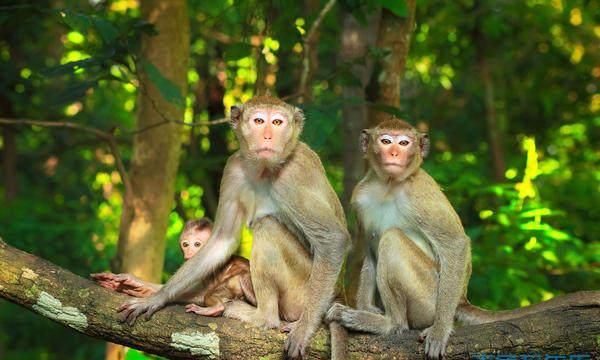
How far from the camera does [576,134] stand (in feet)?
33.3

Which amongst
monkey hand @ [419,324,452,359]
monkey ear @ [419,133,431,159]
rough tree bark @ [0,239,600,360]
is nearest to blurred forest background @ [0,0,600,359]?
monkey ear @ [419,133,431,159]

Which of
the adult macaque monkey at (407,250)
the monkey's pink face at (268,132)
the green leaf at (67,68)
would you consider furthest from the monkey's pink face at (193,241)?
the green leaf at (67,68)

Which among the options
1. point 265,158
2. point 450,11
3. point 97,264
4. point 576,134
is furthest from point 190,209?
point 265,158

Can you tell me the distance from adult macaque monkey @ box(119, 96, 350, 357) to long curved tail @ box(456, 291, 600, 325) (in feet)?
3.57

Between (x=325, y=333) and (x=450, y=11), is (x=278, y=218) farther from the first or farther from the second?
(x=450, y=11)

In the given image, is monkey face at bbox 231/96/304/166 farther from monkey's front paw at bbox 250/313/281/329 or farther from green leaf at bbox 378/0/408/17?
green leaf at bbox 378/0/408/17

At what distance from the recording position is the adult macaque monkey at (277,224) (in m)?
5.52

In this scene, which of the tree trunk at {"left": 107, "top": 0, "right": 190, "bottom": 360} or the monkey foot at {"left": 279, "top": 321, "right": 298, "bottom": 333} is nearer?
the monkey foot at {"left": 279, "top": 321, "right": 298, "bottom": 333}

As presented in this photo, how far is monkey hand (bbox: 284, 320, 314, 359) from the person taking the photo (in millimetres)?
5004

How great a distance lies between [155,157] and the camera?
7438mm

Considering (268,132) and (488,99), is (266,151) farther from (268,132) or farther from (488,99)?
(488,99)

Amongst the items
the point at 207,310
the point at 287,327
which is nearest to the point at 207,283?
the point at 207,310

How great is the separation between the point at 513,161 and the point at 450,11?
327 centimetres

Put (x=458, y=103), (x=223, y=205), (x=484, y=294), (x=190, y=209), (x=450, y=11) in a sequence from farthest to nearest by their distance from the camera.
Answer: (x=458, y=103), (x=190, y=209), (x=450, y=11), (x=484, y=294), (x=223, y=205)
